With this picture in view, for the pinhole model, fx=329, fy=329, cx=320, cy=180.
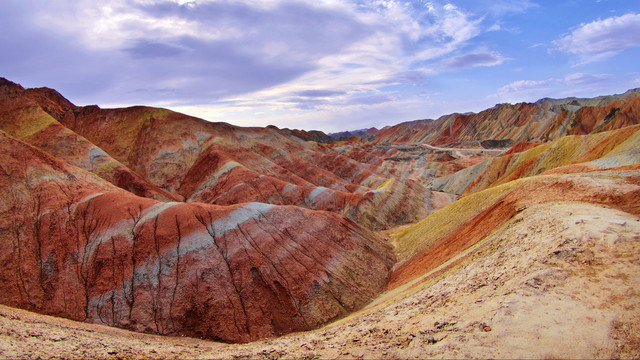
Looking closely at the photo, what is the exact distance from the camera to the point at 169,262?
888 inches

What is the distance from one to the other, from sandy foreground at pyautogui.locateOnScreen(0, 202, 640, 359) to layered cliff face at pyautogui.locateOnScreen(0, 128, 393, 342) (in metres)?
6.07

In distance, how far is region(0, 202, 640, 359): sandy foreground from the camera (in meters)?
9.05

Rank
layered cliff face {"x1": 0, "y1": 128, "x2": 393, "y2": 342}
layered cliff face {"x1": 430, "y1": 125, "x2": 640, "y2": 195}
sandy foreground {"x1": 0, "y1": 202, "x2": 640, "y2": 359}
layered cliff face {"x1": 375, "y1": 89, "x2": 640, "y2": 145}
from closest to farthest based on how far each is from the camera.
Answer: sandy foreground {"x1": 0, "y1": 202, "x2": 640, "y2": 359} < layered cliff face {"x1": 0, "y1": 128, "x2": 393, "y2": 342} < layered cliff face {"x1": 430, "y1": 125, "x2": 640, "y2": 195} < layered cliff face {"x1": 375, "y1": 89, "x2": 640, "y2": 145}

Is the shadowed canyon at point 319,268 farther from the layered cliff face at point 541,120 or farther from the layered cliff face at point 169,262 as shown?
the layered cliff face at point 541,120

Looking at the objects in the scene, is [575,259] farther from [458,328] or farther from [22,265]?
[22,265]

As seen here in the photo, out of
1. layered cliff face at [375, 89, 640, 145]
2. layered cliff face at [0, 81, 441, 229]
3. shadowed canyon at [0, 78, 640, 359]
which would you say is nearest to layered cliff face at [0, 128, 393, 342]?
shadowed canyon at [0, 78, 640, 359]

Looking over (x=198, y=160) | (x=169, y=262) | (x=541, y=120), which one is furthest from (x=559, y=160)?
(x=541, y=120)

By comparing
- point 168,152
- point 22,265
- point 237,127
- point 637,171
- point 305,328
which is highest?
point 237,127

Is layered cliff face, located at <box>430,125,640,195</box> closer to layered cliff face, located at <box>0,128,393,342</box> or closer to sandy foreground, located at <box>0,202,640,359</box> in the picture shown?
sandy foreground, located at <box>0,202,640,359</box>

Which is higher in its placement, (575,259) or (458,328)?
(575,259)

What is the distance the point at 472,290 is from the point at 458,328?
312 cm

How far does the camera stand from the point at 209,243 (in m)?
23.8

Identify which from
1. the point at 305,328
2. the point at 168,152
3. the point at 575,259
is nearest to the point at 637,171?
the point at 575,259

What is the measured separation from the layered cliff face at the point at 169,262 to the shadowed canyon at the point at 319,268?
10 centimetres
